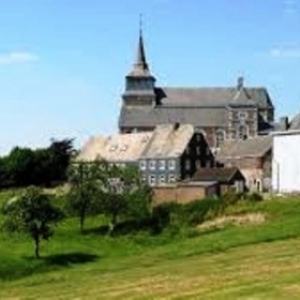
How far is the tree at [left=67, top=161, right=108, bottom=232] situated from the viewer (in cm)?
8112

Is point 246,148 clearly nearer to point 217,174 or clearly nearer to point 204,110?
point 217,174

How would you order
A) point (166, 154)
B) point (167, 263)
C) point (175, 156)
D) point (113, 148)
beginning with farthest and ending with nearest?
1. point (113, 148)
2. point (166, 154)
3. point (175, 156)
4. point (167, 263)

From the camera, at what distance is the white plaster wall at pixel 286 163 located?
86875 millimetres

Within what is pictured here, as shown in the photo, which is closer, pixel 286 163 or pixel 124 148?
pixel 286 163

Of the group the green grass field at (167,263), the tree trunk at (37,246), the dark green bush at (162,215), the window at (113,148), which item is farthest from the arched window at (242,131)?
the tree trunk at (37,246)

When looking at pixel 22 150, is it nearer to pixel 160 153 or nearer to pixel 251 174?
pixel 160 153

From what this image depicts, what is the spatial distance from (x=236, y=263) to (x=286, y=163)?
45.8m

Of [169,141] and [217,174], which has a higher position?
[169,141]

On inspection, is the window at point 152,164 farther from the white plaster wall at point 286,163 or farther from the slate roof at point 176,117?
the slate roof at point 176,117

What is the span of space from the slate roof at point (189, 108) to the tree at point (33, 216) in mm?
76495

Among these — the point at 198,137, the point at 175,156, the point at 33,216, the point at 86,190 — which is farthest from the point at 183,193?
the point at 198,137

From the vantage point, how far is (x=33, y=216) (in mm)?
69688

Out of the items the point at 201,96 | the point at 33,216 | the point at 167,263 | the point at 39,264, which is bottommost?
the point at 39,264

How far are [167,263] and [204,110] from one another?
9887 cm
